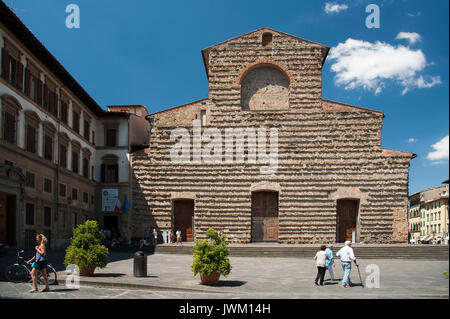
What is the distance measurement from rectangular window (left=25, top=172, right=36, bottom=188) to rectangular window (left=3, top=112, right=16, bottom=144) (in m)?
1.99

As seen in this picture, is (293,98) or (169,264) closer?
(169,264)

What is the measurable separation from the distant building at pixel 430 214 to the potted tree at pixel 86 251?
52.3m

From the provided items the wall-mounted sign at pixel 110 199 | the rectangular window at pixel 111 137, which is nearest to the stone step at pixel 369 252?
the wall-mounted sign at pixel 110 199

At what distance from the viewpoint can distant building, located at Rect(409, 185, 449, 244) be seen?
6162 cm

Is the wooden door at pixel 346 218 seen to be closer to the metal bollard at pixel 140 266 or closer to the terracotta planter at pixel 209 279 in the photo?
the metal bollard at pixel 140 266

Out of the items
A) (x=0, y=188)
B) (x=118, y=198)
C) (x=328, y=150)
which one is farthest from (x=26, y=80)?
(x=328, y=150)

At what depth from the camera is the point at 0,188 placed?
19094 mm

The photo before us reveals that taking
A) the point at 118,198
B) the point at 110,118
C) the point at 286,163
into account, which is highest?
the point at 110,118

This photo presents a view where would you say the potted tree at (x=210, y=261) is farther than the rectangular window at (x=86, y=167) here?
No

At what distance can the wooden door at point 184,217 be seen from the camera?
29.0 metres

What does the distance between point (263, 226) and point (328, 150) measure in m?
5.84
